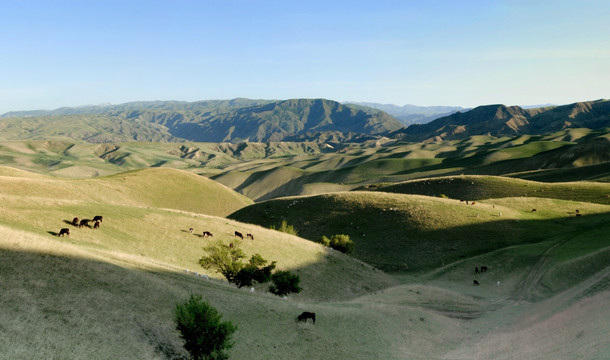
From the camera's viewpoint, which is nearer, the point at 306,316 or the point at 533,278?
the point at 306,316

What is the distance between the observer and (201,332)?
66.0ft

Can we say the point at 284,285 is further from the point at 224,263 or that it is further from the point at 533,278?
the point at 533,278

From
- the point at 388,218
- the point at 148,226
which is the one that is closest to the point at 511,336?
the point at 148,226

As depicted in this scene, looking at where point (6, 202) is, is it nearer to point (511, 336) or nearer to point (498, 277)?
point (511, 336)

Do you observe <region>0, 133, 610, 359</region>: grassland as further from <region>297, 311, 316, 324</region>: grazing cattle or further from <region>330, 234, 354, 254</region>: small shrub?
<region>330, 234, 354, 254</region>: small shrub

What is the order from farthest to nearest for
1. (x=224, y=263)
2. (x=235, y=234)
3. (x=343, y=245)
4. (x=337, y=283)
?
(x=343, y=245) → (x=235, y=234) → (x=337, y=283) → (x=224, y=263)

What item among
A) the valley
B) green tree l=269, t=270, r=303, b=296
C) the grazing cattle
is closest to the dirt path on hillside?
the valley

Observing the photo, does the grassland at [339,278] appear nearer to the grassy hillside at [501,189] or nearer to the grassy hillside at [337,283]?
the grassy hillside at [337,283]

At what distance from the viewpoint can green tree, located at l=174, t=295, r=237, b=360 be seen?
2002 cm

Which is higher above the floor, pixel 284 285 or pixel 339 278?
pixel 284 285

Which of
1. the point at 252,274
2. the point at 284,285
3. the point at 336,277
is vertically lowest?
the point at 336,277

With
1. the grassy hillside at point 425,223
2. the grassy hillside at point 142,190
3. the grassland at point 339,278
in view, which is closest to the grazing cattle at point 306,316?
the grassland at point 339,278

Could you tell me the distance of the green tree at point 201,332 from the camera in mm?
20016

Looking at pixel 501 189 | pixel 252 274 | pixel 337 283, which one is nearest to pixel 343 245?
pixel 337 283
